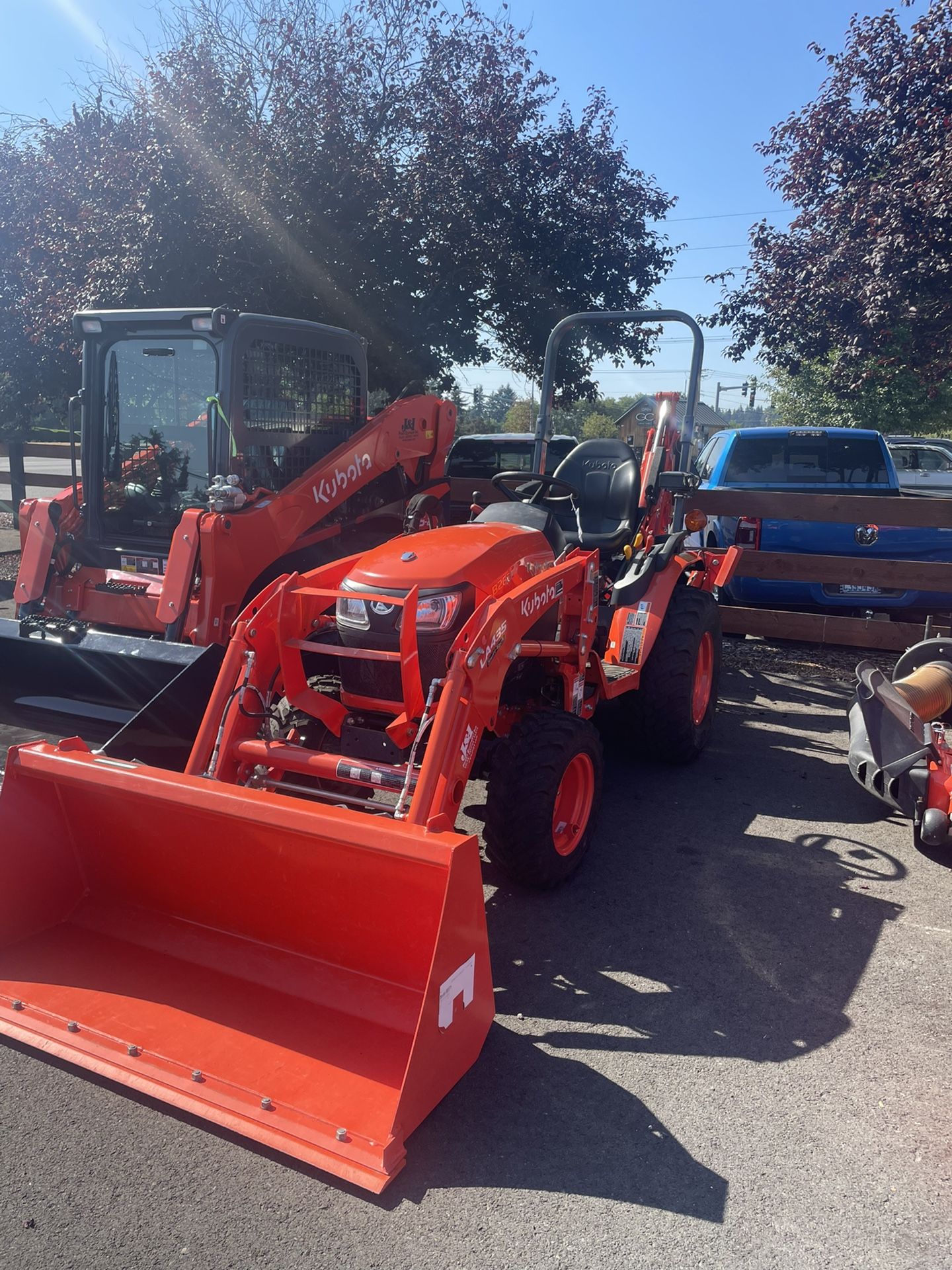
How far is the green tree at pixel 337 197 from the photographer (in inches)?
367

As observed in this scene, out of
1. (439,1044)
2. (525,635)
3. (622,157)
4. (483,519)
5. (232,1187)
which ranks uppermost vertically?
(622,157)

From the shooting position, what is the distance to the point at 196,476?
248 inches

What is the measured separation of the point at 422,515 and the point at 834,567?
3814 mm

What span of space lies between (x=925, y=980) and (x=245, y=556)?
4.31 metres

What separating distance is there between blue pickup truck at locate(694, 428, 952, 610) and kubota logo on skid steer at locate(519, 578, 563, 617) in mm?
4728

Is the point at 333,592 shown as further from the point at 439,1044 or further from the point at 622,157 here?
the point at 622,157

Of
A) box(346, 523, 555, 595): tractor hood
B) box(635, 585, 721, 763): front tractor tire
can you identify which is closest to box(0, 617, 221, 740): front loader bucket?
box(346, 523, 555, 595): tractor hood

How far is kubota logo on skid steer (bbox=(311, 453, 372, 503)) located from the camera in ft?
21.2

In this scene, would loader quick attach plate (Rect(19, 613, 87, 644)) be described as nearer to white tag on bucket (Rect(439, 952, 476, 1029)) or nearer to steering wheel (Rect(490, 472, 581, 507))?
steering wheel (Rect(490, 472, 581, 507))

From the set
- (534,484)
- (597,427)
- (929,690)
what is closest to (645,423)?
(534,484)

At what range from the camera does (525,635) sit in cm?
438

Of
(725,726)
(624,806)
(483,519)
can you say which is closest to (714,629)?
(725,726)

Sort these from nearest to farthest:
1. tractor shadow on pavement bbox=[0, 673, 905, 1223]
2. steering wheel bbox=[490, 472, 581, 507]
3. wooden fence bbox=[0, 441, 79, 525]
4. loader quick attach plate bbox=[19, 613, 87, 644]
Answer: tractor shadow on pavement bbox=[0, 673, 905, 1223]
loader quick attach plate bbox=[19, 613, 87, 644]
steering wheel bbox=[490, 472, 581, 507]
wooden fence bbox=[0, 441, 79, 525]

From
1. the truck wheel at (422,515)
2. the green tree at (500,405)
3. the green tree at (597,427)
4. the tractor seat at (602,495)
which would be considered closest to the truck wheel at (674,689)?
the tractor seat at (602,495)
